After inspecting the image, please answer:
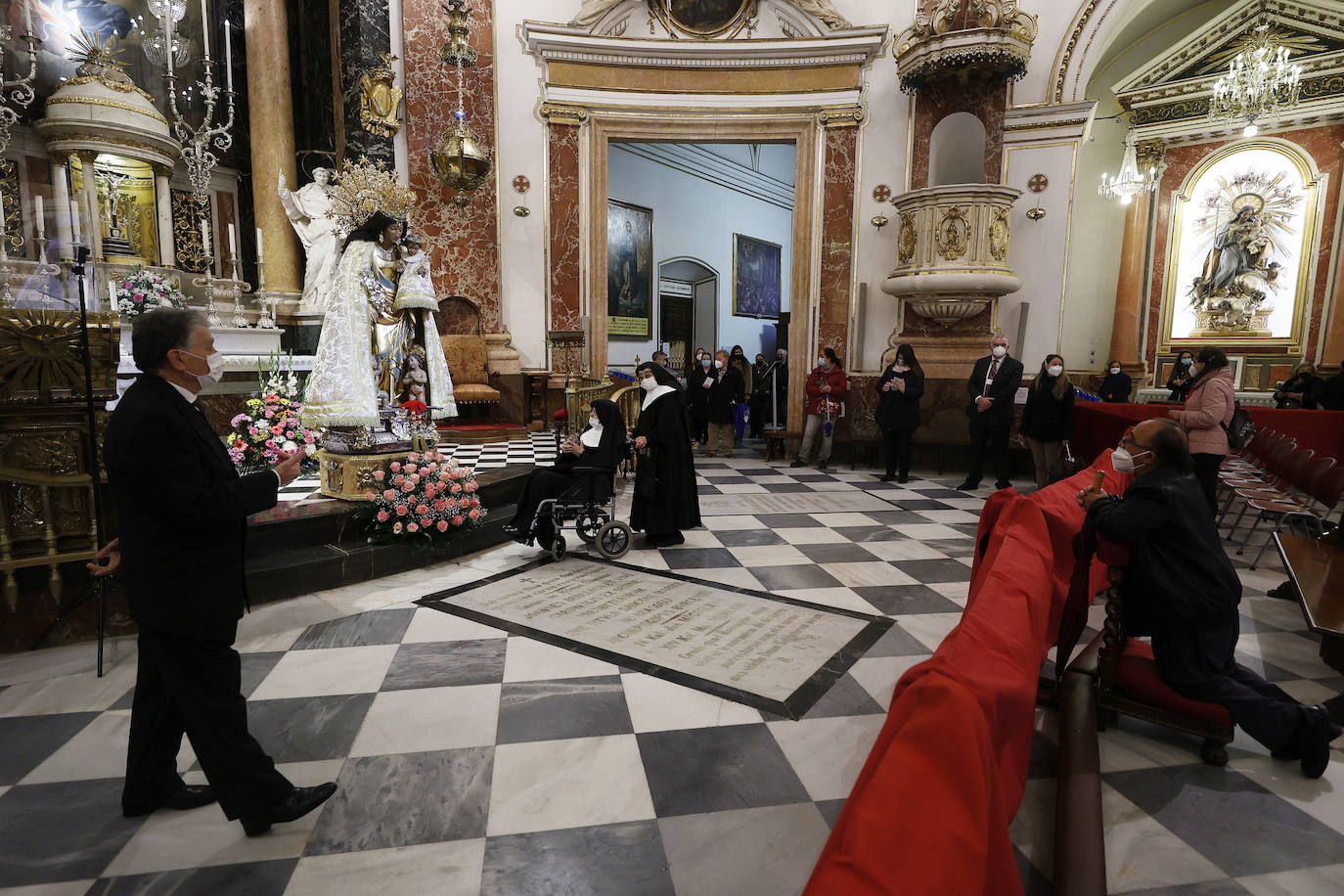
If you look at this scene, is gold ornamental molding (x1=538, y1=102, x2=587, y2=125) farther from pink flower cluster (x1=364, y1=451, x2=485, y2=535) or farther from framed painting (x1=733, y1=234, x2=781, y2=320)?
pink flower cluster (x1=364, y1=451, x2=485, y2=535)

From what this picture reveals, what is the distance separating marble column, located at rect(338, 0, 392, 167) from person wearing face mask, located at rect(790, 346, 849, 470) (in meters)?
6.65

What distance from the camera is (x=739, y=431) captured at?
1187 centimetres

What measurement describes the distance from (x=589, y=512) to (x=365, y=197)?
9.29 ft

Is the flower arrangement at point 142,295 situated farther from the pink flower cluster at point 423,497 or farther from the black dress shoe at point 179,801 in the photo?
the black dress shoe at point 179,801

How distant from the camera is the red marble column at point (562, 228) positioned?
32.9 feet

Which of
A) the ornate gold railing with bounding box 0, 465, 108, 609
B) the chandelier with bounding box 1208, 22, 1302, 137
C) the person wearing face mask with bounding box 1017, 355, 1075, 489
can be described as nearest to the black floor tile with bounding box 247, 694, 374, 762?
the ornate gold railing with bounding box 0, 465, 108, 609

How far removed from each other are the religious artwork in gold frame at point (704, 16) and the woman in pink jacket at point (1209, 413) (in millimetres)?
8113

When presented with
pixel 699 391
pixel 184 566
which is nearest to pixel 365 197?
pixel 184 566

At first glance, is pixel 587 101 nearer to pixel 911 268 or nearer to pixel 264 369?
pixel 911 268

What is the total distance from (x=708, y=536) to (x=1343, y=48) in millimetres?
13831

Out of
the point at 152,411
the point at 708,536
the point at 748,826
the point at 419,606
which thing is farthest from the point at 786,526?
the point at 152,411

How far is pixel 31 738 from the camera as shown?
2.60m

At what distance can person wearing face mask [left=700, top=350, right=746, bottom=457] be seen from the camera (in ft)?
31.7

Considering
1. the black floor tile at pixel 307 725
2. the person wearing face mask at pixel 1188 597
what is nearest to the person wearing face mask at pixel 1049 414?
the person wearing face mask at pixel 1188 597
